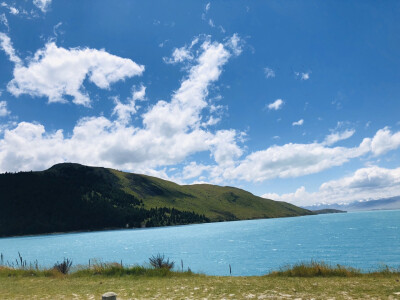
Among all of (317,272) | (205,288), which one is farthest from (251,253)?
(205,288)

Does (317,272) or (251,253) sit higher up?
(317,272)

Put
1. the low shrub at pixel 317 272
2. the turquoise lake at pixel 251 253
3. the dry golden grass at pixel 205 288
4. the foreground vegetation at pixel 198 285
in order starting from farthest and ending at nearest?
the turquoise lake at pixel 251 253 < the low shrub at pixel 317 272 < the foreground vegetation at pixel 198 285 < the dry golden grass at pixel 205 288

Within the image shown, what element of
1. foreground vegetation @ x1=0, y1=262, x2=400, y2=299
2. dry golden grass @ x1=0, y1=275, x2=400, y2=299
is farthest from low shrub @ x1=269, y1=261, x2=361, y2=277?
dry golden grass @ x1=0, y1=275, x2=400, y2=299

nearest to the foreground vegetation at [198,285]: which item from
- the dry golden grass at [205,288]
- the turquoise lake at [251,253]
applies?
the dry golden grass at [205,288]

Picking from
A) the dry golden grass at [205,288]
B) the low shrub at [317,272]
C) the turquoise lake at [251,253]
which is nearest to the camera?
the dry golden grass at [205,288]

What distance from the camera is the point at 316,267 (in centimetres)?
2248

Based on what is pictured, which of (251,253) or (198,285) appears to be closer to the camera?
(198,285)

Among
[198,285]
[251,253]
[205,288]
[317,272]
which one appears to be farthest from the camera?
[251,253]

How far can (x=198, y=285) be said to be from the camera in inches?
761

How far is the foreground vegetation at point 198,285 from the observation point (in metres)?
15.6

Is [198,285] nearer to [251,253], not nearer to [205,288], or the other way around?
[205,288]

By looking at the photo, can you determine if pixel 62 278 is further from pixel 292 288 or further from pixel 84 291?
pixel 292 288

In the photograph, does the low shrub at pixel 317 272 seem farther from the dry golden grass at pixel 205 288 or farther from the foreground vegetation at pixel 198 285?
the dry golden grass at pixel 205 288

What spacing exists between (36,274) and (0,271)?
551 cm
